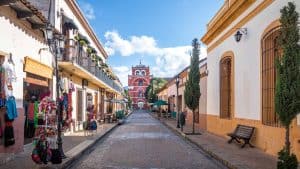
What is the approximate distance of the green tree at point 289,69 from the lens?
8.57 metres

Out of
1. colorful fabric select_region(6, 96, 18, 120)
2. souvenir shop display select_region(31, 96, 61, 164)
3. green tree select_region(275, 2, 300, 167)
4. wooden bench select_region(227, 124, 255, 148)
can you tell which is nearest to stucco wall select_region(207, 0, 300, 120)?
wooden bench select_region(227, 124, 255, 148)

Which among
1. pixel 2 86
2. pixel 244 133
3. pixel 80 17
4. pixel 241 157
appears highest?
pixel 80 17

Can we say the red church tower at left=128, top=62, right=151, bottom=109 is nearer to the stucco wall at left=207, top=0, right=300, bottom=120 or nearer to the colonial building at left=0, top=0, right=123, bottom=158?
the colonial building at left=0, top=0, right=123, bottom=158

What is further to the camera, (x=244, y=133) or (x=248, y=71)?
(x=248, y=71)

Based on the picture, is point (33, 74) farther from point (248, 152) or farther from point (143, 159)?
point (248, 152)

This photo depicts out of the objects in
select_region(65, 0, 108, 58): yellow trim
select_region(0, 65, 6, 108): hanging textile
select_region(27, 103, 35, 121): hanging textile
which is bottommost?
select_region(27, 103, 35, 121): hanging textile

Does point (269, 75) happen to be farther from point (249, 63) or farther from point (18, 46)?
point (18, 46)

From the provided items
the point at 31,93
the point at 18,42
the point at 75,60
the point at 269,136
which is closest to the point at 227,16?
the point at 269,136

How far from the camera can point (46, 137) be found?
33.3 ft

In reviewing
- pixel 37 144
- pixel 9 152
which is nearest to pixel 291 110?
pixel 37 144

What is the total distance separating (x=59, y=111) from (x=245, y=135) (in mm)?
6796

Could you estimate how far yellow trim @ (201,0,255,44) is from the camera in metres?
16.1

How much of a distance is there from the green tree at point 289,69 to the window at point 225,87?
32.9 feet

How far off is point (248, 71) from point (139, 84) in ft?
368
